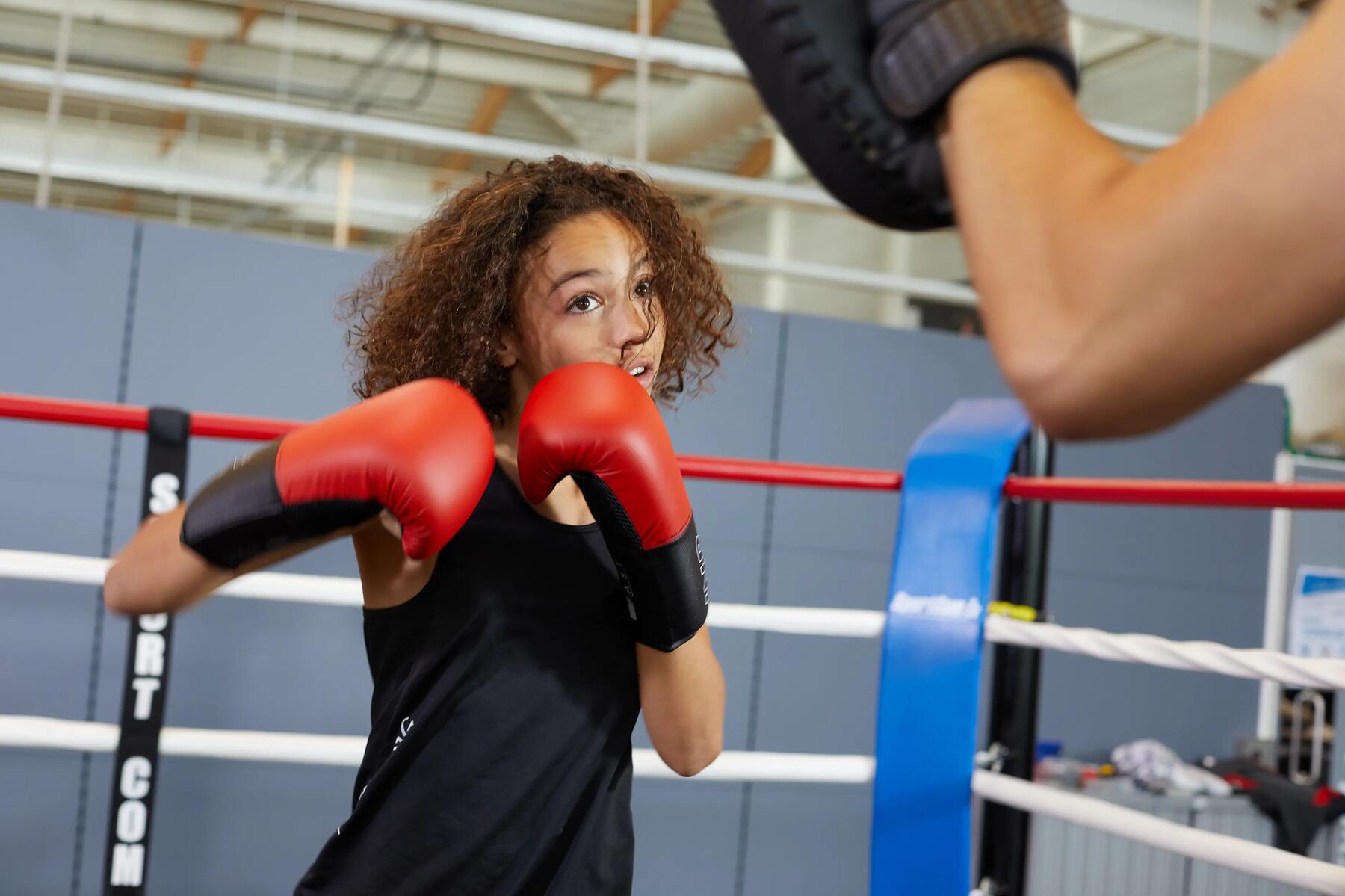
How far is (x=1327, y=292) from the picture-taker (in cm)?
34

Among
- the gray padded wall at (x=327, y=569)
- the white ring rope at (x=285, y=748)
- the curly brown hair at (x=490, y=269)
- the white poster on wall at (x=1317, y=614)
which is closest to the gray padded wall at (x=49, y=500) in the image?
the gray padded wall at (x=327, y=569)

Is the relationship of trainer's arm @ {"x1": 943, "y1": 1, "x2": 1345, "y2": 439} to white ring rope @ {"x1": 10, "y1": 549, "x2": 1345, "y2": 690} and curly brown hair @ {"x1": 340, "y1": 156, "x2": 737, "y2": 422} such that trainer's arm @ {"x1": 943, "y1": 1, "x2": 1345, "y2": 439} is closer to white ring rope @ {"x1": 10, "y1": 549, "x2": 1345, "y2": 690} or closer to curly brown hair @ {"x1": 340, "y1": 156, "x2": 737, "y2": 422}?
curly brown hair @ {"x1": 340, "y1": 156, "x2": 737, "y2": 422}

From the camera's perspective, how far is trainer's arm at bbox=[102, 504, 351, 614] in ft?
2.65

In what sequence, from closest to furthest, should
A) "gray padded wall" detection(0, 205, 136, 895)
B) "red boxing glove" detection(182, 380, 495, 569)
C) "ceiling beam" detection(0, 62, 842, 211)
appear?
"red boxing glove" detection(182, 380, 495, 569)
"gray padded wall" detection(0, 205, 136, 895)
"ceiling beam" detection(0, 62, 842, 211)

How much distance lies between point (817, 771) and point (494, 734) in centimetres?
64

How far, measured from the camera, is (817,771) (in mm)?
1400

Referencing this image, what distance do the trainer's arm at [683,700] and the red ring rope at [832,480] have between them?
450 millimetres

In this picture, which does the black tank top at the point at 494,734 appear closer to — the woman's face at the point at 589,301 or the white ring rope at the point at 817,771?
the woman's face at the point at 589,301

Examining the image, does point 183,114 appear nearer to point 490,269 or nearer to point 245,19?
point 245,19

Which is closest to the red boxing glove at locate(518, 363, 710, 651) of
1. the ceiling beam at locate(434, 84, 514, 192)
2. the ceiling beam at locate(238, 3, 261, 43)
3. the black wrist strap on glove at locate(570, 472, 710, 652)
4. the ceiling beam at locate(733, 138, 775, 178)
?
the black wrist strap on glove at locate(570, 472, 710, 652)

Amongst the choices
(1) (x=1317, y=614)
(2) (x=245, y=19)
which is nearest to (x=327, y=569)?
(1) (x=1317, y=614)

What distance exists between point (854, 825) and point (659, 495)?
7.27ft

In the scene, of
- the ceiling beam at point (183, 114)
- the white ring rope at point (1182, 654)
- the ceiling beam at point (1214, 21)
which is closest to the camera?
the white ring rope at point (1182, 654)

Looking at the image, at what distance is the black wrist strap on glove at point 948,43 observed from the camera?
1.31ft
